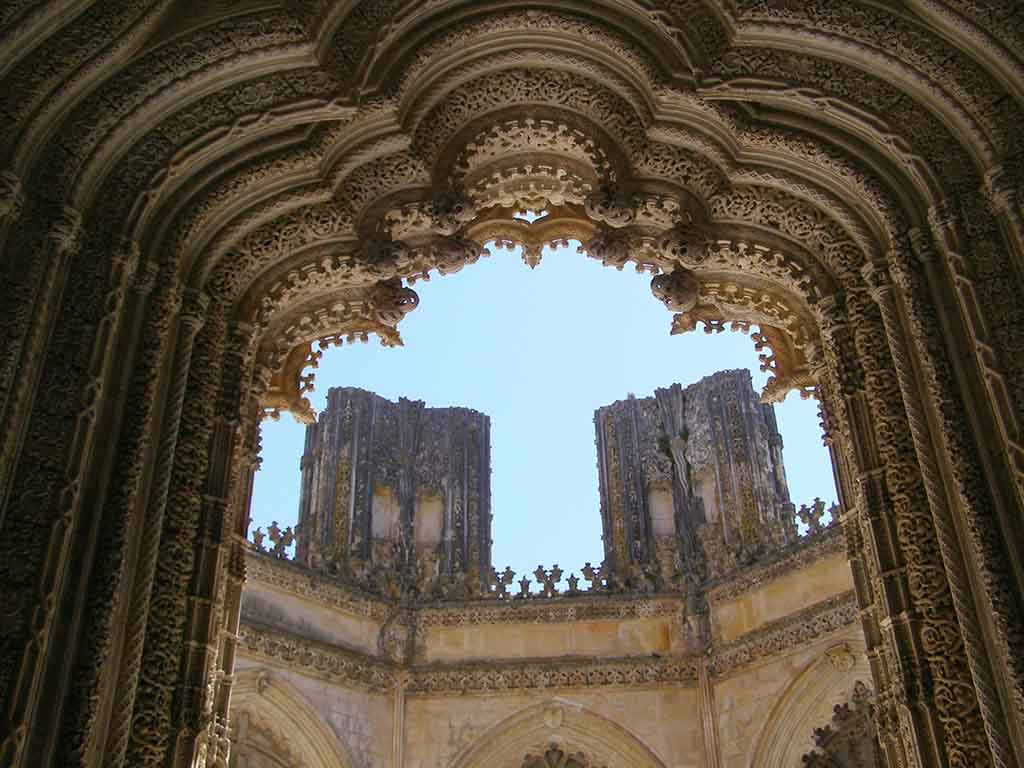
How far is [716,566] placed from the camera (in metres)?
13.8

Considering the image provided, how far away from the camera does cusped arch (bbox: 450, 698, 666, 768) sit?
42.6 feet

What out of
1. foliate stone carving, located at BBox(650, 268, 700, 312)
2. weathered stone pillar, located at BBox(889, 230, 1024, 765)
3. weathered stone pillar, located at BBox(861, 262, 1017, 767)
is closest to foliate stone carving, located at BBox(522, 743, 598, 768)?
foliate stone carving, located at BBox(650, 268, 700, 312)

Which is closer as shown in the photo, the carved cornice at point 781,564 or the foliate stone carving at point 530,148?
the foliate stone carving at point 530,148

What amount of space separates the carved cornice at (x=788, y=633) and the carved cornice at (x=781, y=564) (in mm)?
543

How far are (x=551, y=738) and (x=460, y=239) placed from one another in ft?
25.7

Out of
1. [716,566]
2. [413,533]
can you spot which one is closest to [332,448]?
[413,533]

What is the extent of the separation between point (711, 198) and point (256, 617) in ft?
25.5

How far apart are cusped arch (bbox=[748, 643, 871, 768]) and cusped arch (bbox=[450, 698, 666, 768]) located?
Answer: 1.39 meters

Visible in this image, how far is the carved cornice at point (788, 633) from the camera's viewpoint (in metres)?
12.1

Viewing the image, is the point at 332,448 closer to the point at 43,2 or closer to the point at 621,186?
the point at 621,186

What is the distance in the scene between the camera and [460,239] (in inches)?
281

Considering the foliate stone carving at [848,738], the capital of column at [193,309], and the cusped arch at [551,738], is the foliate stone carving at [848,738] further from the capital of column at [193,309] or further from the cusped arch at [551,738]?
the capital of column at [193,309]

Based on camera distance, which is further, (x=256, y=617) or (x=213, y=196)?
(x=256, y=617)

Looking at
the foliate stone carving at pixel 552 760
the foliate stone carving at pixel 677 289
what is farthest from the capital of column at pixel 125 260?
the foliate stone carving at pixel 552 760
